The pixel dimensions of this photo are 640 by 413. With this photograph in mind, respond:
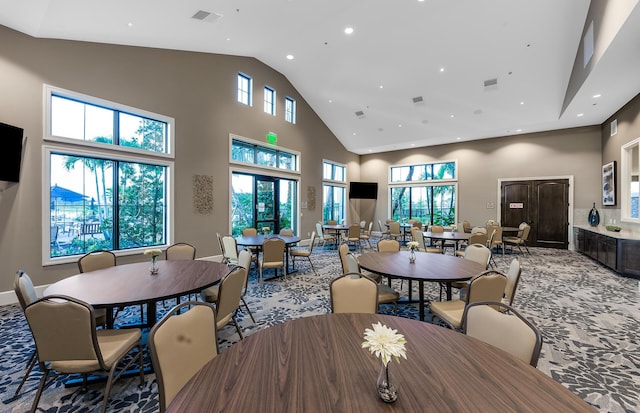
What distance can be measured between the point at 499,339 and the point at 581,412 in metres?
0.66

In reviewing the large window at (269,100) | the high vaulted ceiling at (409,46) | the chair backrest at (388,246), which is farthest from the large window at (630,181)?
the large window at (269,100)

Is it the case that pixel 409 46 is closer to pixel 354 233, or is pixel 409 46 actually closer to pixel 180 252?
pixel 354 233

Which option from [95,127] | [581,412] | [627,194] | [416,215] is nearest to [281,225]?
[95,127]

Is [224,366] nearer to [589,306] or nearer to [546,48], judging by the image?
[589,306]

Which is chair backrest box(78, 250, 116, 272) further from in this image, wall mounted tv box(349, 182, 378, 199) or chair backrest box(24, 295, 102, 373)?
wall mounted tv box(349, 182, 378, 199)

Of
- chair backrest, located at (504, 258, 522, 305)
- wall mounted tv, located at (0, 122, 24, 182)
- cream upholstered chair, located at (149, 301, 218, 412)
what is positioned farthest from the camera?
wall mounted tv, located at (0, 122, 24, 182)

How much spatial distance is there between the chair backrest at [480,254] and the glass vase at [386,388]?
3.08 metres

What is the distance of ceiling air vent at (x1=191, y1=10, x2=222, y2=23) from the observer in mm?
4841

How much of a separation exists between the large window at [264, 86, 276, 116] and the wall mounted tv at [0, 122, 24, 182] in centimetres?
551

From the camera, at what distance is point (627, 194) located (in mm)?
6578

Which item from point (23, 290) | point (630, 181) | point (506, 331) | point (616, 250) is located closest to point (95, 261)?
point (23, 290)

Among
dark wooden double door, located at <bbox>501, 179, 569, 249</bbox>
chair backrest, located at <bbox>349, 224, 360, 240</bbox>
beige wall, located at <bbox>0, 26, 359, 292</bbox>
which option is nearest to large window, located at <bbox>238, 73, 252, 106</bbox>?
beige wall, located at <bbox>0, 26, 359, 292</bbox>

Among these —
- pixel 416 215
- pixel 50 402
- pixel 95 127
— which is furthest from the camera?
pixel 416 215

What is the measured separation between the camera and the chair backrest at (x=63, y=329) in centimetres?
176
